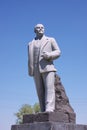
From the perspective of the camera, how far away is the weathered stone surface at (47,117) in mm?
10452

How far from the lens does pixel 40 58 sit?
1134 cm

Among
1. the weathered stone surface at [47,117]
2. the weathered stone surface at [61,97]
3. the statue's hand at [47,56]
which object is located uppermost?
the statue's hand at [47,56]

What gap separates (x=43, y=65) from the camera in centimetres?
1129

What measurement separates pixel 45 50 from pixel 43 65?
0.49 m

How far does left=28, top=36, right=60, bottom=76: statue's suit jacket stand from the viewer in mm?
11258

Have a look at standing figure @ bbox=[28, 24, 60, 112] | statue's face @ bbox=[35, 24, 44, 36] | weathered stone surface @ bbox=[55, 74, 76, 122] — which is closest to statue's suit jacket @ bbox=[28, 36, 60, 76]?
standing figure @ bbox=[28, 24, 60, 112]

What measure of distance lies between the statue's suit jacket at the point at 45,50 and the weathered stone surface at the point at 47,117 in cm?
139

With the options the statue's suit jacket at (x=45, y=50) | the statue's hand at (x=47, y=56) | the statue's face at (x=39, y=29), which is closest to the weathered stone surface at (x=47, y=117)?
the statue's suit jacket at (x=45, y=50)

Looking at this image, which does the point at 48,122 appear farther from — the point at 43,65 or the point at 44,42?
the point at 44,42

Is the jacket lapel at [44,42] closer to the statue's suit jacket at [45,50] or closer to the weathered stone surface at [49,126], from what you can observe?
the statue's suit jacket at [45,50]

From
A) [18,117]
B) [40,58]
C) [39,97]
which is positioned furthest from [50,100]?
[18,117]

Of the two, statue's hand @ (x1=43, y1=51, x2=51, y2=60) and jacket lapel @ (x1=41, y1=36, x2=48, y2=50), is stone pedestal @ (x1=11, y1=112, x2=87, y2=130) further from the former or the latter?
jacket lapel @ (x1=41, y1=36, x2=48, y2=50)

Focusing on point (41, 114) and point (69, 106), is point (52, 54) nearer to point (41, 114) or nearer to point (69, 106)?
point (41, 114)

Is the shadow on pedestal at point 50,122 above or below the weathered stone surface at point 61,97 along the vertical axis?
below
